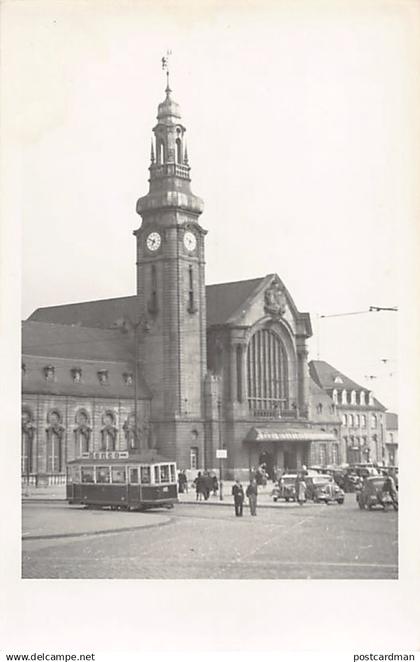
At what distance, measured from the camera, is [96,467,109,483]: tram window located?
121ft

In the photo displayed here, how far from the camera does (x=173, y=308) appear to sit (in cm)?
6103

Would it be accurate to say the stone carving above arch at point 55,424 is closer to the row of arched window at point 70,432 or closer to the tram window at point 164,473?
the row of arched window at point 70,432

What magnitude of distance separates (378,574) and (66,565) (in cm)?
585

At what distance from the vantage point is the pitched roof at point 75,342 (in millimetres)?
58250

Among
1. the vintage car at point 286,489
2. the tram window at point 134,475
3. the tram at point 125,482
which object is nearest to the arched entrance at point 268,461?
the vintage car at point 286,489

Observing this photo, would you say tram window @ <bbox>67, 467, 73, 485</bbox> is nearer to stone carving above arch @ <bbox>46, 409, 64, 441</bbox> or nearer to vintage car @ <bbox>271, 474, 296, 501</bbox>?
vintage car @ <bbox>271, 474, 296, 501</bbox>

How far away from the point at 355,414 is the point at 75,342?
3164 centimetres

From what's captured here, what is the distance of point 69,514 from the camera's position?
33.1m

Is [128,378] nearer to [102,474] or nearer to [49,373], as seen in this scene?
[49,373]

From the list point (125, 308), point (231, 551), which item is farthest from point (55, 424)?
point (231, 551)
